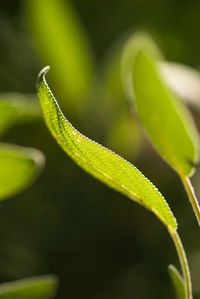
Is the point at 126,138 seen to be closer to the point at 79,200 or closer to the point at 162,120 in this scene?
the point at 79,200

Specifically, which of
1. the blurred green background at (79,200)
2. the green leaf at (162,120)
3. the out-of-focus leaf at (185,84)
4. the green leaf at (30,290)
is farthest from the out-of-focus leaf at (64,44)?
the green leaf at (30,290)

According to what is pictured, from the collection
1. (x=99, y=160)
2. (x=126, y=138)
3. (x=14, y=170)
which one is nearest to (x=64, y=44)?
(x=126, y=138)

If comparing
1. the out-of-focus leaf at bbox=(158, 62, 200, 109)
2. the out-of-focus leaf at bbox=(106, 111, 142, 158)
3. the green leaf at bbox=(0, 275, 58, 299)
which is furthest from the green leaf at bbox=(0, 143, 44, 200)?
the out-of-focus leaf at bbox=(106, 111, 142, 158)

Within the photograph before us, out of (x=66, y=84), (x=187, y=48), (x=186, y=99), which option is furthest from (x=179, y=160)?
(x=187, y=48)

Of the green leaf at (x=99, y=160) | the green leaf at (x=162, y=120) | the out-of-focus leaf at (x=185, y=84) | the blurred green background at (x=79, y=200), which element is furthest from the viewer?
the blurred green background at (x=79, y=200)

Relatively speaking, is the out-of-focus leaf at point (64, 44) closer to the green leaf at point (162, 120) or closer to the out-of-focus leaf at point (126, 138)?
the out-of-focus leaf at point (126, 138)

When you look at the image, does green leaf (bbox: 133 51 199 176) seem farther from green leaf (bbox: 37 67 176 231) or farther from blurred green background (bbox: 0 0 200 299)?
blurred green background (bbox: 0 0 200 299)

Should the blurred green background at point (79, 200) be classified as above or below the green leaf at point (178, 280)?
below
